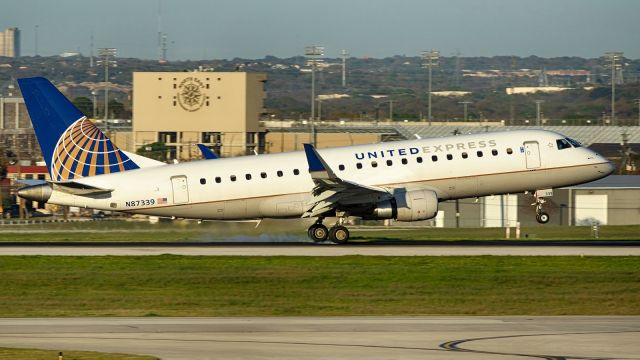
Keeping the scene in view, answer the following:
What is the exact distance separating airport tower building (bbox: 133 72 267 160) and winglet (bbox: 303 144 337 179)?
285ft

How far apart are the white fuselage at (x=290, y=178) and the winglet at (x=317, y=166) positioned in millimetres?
2362

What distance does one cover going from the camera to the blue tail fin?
154 ft

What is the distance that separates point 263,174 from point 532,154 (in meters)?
11.6

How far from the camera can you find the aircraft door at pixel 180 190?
46688 mm

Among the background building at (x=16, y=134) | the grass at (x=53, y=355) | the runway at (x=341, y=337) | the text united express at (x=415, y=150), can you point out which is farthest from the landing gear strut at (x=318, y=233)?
the background building at (x=16, y=134)

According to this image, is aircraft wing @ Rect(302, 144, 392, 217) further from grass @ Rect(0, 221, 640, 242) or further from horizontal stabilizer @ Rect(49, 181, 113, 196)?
horizontal stabilizer @ Rect(49, 181, 113, 196)

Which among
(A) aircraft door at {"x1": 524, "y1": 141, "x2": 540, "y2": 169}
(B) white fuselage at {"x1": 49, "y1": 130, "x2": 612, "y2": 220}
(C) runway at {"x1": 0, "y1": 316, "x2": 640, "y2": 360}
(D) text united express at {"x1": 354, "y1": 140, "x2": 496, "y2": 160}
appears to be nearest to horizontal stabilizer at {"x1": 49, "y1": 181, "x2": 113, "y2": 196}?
(B) white fuselage at {"x1": 49, "y1": 130, "x2": 612, "y2": 220}

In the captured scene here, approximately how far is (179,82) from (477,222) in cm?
6232

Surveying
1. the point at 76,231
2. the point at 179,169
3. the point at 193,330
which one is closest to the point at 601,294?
the point at 193,330

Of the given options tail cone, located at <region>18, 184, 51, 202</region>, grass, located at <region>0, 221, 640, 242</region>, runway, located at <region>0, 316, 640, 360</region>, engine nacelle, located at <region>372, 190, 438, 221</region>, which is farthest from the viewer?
grass, located at <region>0, 221, 640, 242</region>

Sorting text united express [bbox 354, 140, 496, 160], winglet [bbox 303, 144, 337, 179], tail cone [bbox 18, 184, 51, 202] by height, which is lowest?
tail cone [bbox 18, 184, 51, 202]

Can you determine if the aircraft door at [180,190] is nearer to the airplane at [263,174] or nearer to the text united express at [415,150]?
the airplane at [263,174]

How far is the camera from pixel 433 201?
45.4 m

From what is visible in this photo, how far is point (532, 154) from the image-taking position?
4778 cm
